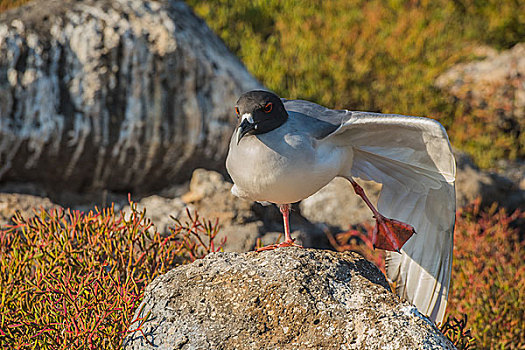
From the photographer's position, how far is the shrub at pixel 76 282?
2.92 m

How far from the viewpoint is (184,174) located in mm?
5613

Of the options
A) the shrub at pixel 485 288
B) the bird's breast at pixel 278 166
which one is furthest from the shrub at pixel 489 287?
the bird's breast at pixel 278 166

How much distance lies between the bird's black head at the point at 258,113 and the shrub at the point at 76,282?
0.85 metres

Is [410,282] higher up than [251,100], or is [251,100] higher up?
[251,100]

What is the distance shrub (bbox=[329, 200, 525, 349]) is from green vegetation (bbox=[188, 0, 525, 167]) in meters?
2.82

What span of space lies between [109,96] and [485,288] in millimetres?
3272

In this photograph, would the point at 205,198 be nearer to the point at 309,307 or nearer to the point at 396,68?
the point at 309,307

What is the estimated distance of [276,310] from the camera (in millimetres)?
2611

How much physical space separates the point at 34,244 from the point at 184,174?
2.17 m

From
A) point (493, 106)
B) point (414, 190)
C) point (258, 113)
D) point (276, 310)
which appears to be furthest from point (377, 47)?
point (276, 310)

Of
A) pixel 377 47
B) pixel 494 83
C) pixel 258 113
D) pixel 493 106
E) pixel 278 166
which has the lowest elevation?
pixel 493 106

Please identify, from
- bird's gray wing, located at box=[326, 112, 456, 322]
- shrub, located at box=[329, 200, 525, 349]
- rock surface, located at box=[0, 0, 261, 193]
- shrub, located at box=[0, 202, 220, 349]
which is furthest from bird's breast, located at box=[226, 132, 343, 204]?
rock surface, located at box=[0, 0, 261, 193]

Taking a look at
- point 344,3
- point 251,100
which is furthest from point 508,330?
point 344,3

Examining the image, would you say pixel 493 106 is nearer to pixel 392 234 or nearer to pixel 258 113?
pixel 392 234
